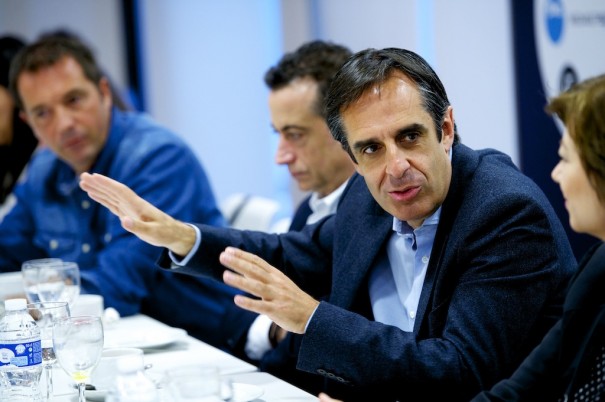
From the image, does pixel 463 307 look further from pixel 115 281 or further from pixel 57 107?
pixel 57 107

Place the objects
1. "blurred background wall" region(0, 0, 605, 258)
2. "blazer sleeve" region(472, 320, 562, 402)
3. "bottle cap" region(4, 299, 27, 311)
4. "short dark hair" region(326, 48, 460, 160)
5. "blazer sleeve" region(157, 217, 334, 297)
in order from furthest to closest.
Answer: "blurred background wall" region(0, 0, 605, 258), "blazer sleeve" region(157, 217, 334, 297), "short dark hair" region(326, 48, 460, 160), "bottle cap" region(4, 299, 27, 311), "blazer sleeve" region(472, 320, 562, 402)

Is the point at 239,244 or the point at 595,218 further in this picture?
the point at 239,244

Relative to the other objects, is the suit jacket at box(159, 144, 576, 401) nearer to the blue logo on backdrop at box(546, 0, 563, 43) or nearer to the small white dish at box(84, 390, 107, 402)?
the small white dish at box(84, 390, 107, 402)

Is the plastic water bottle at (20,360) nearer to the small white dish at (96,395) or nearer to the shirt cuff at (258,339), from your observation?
the small white dish at (96,395)

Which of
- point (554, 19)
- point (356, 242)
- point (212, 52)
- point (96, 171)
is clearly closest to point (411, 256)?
point (356, 242)

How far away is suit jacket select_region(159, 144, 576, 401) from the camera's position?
1.76 m

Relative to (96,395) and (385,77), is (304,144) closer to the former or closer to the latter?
(385,77)

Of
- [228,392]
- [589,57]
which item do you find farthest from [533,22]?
[228,392]

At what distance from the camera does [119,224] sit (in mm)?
3236

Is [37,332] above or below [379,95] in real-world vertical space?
below

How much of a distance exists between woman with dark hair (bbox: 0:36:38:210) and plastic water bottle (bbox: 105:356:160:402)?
10.6 ft

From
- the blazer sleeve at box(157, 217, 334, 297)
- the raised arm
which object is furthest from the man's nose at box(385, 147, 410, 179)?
the raised arm

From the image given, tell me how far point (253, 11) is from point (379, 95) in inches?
170

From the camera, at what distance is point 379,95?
197 centimetres
